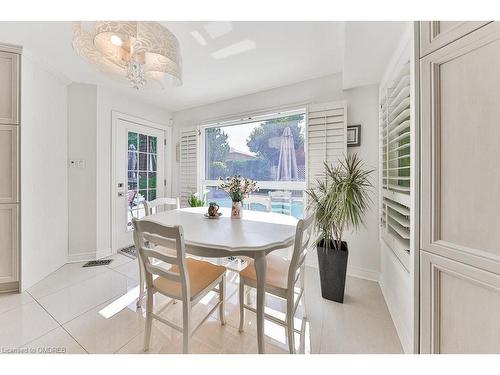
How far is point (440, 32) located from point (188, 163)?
3.38 meters

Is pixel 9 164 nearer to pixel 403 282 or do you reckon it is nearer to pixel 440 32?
pixel 440 32

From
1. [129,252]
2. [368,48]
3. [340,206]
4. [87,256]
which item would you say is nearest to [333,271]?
[340,206]

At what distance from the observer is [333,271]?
1816mm

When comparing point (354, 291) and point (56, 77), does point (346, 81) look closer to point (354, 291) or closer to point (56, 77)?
point (354, 291)

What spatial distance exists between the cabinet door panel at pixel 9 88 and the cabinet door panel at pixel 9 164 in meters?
0.10

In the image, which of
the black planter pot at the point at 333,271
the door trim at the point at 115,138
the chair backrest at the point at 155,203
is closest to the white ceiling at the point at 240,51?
the door trim at the point at 115,138

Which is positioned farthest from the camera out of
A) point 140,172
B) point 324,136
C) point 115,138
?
point 140,172

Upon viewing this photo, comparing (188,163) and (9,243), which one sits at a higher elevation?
(188,163)

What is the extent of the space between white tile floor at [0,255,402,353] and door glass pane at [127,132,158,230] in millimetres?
1359

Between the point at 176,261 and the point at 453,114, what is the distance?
1.54 metres

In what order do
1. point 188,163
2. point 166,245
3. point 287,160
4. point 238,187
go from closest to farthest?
point 166,245, point 238,187, point 287,160, point 188,163

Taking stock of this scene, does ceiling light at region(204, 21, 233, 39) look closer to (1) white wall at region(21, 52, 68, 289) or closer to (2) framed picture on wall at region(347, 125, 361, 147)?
(2) framed picture on wall at region(347, 125, 361, 147)

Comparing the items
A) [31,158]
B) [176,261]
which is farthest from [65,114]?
[176,261]

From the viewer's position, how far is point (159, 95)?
9.96 ft
